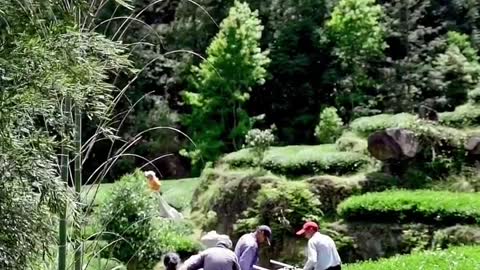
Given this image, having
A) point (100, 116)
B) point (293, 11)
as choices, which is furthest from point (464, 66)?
point (100, 116)

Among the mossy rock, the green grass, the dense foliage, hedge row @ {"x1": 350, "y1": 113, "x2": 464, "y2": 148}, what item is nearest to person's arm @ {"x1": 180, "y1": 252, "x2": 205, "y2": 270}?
the dense foliage

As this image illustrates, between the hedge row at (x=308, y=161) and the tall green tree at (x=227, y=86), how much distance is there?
576cm

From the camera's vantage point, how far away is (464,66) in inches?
615

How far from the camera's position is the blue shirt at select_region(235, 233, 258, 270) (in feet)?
18.9

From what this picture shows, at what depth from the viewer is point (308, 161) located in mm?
11906

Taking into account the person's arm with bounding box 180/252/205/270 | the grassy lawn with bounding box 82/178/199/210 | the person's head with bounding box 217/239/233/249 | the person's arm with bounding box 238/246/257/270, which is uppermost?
the person's head with bounding box 217/239/233/249

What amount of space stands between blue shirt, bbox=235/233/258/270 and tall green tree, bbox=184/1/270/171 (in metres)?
12.6

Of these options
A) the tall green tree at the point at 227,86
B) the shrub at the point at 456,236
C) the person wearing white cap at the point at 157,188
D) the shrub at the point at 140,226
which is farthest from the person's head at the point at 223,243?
the tall green tree at the point at 227,86

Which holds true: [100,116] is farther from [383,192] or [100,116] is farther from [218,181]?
[218,181]

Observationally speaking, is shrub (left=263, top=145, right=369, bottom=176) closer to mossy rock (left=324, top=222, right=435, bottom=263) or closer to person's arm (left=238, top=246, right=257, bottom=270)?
mossy rock (left=324, top=222, right=435, bottom=263)

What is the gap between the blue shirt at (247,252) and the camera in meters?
5.77

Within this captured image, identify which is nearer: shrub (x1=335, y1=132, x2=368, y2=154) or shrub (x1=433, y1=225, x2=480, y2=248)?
shrub (x1=433, y1=225, x2=480, y2=248)

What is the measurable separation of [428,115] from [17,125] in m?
10.6

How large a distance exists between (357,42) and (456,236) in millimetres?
10695
